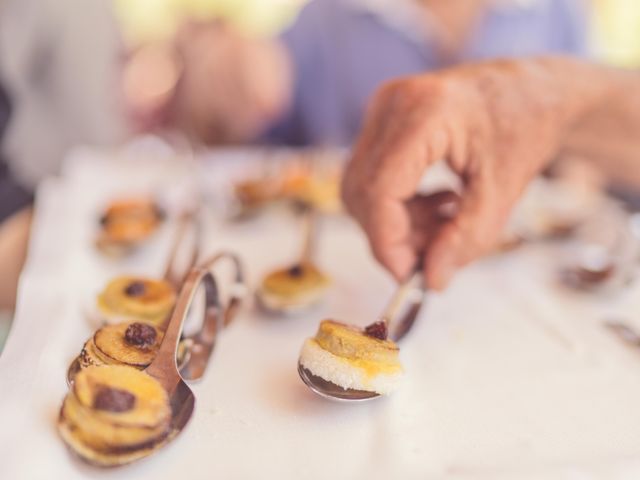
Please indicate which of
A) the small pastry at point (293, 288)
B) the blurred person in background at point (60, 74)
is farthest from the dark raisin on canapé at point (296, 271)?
the blurred person in background at point (60, 74)

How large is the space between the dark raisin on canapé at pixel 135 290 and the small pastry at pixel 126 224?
7.9 inches

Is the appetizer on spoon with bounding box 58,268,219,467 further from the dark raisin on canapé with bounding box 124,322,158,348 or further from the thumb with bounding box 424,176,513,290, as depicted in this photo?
the thumb with bounding box 424,176,513,290

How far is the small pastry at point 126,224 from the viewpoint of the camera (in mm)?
837

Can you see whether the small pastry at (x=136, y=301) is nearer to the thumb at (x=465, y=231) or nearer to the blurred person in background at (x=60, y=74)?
the thumb at (x=465, y=231)

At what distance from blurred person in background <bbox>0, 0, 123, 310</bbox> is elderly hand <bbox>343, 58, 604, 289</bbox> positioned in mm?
1304

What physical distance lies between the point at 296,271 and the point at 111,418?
34cm

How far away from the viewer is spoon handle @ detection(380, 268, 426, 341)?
2.19 feet

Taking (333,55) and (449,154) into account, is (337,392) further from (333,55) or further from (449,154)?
(333,55)

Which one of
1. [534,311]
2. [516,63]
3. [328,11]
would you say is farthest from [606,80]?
[328,11]

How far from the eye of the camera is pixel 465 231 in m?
0.69

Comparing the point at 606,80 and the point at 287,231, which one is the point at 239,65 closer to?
the point at 287,231

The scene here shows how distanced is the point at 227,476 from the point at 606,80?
704 millimetres

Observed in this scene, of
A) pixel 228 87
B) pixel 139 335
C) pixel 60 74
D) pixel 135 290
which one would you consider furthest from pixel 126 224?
pixel 60 74

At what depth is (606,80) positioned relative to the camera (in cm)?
81
